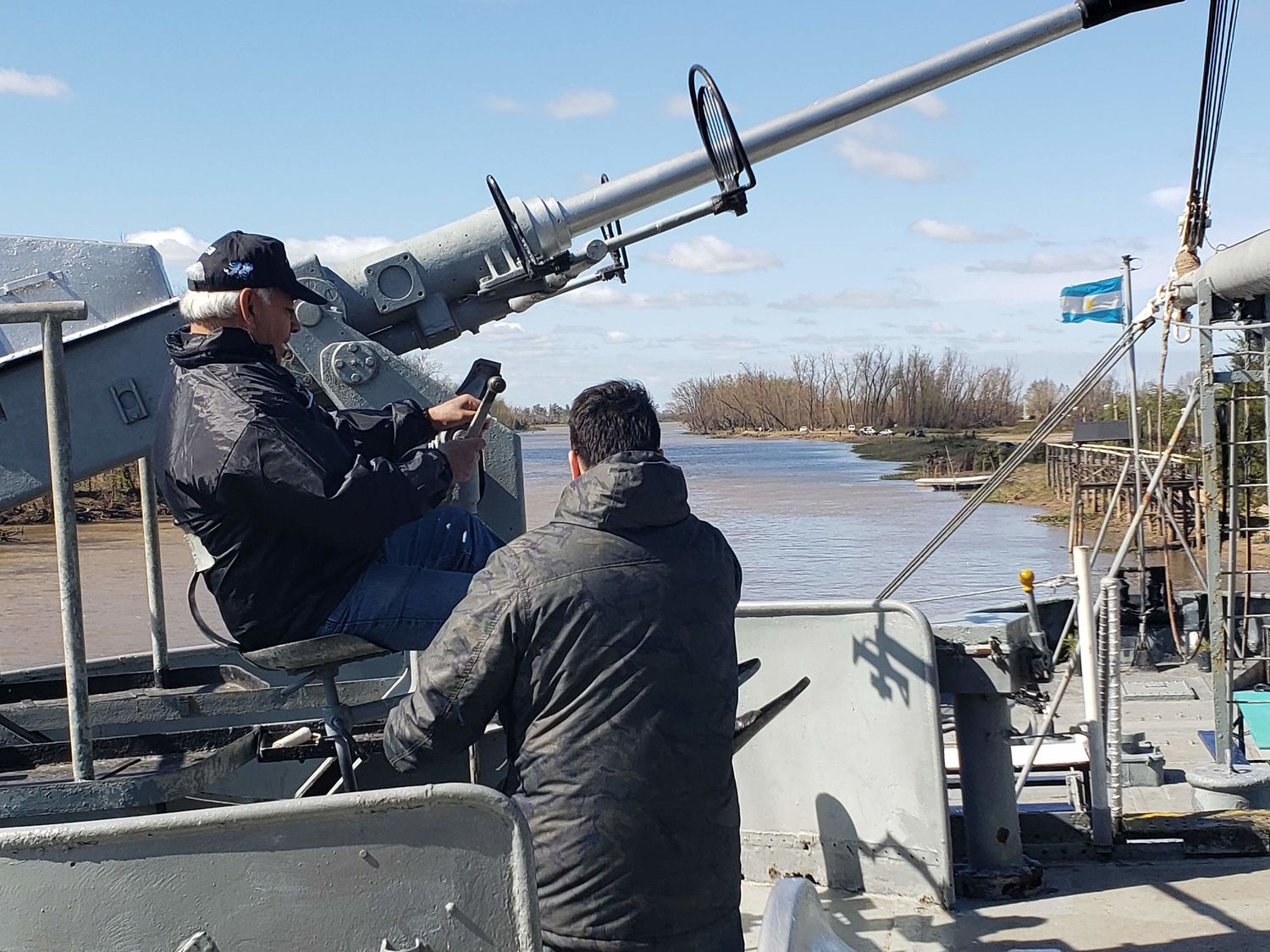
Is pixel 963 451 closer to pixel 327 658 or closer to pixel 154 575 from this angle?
pixel 154 575

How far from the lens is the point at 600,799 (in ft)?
8.22

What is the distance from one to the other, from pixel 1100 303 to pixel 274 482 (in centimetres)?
1908

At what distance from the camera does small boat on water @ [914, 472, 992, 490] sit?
2304 inches

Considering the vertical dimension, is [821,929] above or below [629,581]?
below

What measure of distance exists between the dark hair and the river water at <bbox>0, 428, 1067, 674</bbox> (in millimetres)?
195

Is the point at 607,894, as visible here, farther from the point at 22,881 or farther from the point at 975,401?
the point at 975,401

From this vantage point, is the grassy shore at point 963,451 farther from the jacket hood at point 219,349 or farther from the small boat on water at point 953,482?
the jacket hood at point 219,349

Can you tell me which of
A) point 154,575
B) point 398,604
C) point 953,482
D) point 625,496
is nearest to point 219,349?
point 398,604

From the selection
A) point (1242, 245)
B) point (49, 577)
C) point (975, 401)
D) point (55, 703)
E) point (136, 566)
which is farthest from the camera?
point (975, 401)

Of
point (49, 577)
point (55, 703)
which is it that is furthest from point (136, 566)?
point (55, 703)

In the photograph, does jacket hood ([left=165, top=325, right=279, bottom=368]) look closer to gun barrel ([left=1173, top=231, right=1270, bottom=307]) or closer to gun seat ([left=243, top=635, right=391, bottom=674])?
gun seat ([left=243, top=635, right=391, bottom=674])

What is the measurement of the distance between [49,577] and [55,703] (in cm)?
2198

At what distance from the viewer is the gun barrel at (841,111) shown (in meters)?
5.61

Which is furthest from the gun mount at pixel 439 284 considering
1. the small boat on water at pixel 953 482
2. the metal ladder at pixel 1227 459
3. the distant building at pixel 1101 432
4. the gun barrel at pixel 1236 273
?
the small boat on water at pixel 953 482
